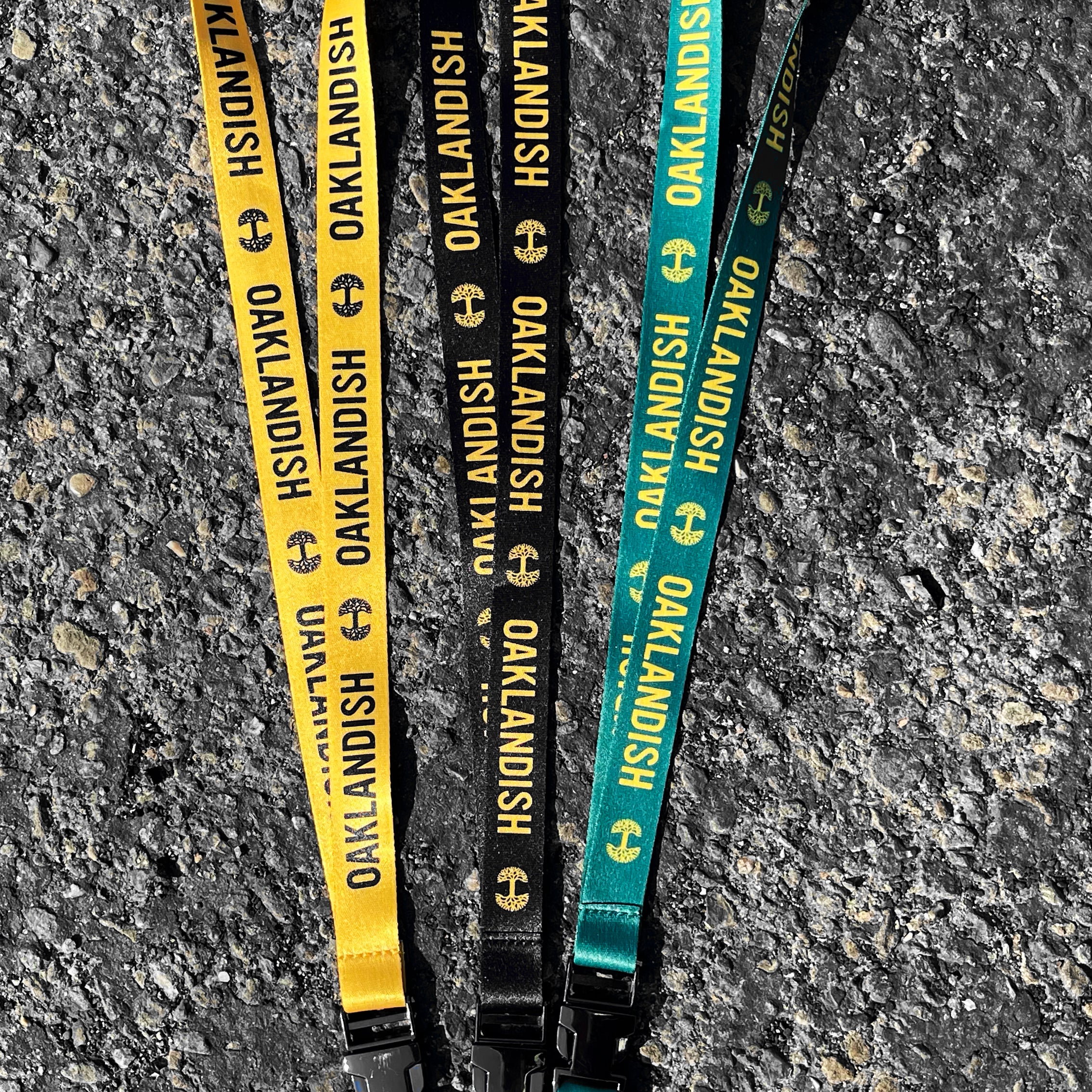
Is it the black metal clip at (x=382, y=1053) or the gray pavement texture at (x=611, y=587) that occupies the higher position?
the gray pavement texture at (x=611, y=587)

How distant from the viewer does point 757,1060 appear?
217 cm

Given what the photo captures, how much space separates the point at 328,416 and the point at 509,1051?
59.4 inches

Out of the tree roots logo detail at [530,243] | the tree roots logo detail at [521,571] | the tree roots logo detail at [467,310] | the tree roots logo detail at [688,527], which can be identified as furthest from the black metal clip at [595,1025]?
the tree roots logo detail at [530,243]

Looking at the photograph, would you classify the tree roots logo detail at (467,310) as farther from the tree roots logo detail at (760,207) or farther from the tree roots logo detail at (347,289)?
the tree roots logo detail at (760,207)

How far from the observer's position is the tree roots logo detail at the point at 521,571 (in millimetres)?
2230

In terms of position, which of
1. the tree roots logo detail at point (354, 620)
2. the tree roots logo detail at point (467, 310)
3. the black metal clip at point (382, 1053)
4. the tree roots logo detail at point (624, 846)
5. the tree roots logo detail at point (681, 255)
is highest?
the tree roots logo detail at point (681, 255)

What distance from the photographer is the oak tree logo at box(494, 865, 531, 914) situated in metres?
2.19

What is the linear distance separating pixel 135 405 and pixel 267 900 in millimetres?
1210

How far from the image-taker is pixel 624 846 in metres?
2.18

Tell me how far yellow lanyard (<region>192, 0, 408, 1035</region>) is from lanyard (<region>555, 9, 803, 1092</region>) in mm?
502

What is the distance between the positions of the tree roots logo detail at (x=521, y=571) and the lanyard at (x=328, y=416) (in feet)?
0.99

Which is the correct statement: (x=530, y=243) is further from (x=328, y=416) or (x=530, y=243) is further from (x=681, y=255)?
(x=328, y=416)

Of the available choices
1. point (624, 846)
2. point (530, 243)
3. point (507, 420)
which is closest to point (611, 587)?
point (507, 420)

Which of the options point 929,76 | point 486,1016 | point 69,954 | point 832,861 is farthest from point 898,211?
point 69,954
